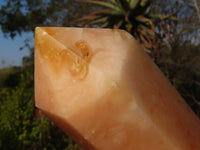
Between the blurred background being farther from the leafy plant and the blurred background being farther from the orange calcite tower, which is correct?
the orange calcite tower

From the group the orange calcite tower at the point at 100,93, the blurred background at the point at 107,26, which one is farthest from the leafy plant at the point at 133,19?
the orange calcite tower at the point at 100,93

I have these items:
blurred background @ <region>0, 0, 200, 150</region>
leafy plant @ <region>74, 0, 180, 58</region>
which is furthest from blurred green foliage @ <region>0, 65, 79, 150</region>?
leafy plant @ <region>74, 0, 180, 58</region>

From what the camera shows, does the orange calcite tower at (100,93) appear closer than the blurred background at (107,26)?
Yes

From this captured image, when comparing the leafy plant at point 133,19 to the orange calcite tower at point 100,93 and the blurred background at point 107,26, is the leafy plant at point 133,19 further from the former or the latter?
the orange calcite tower at point 100,93

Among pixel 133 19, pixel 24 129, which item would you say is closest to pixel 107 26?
pixel 133 19

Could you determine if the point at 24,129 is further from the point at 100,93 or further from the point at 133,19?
the point at 100,93

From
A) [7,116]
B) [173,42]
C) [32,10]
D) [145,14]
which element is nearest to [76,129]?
[145,14]

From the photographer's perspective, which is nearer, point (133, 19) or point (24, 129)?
point (133, 19)

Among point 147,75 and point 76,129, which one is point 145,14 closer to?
point 147,75
